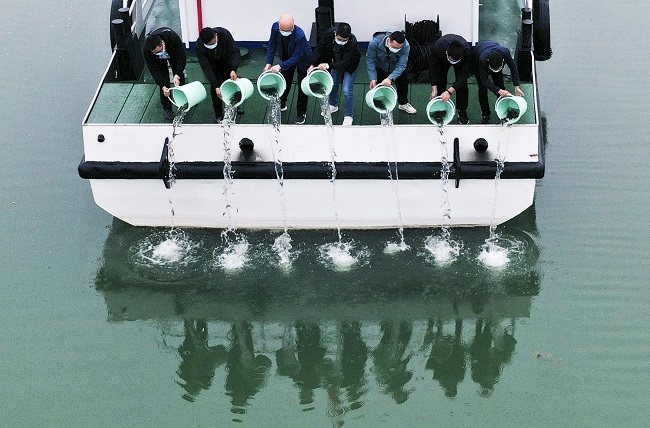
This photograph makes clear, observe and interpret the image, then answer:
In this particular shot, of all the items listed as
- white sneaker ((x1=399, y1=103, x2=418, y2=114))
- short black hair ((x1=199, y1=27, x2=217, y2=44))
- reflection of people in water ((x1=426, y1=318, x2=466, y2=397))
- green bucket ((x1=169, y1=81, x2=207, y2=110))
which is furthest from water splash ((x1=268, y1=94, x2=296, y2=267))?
reflection of people in water ((x1=426, y1=318, x2=466, y2=397))

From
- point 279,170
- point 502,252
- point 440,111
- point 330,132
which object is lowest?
point 502,252

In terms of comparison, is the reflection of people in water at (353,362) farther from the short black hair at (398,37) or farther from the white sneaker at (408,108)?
the short black hair at (398,37)

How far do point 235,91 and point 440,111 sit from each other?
1.79 m

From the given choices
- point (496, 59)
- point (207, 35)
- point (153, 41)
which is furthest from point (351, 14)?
point (153, 41)

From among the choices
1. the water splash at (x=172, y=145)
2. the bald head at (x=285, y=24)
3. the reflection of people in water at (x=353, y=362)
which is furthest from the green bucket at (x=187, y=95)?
the reflection of people in water at (x=353, y=362)

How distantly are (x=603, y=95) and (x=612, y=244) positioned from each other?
3.11 m

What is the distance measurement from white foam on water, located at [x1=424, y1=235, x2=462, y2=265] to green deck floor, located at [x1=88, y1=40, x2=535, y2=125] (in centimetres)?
107

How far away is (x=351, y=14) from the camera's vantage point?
1088cm

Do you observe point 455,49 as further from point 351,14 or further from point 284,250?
point 284,250

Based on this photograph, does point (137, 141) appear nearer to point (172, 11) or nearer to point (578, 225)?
point (172, 11)

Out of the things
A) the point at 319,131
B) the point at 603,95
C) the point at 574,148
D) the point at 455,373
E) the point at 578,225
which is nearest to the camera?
the point at 455,373

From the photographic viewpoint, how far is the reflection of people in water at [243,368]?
8633 millimetres

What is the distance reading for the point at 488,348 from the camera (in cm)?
909

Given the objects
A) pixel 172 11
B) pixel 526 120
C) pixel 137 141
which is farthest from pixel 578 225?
pixel 172 11
